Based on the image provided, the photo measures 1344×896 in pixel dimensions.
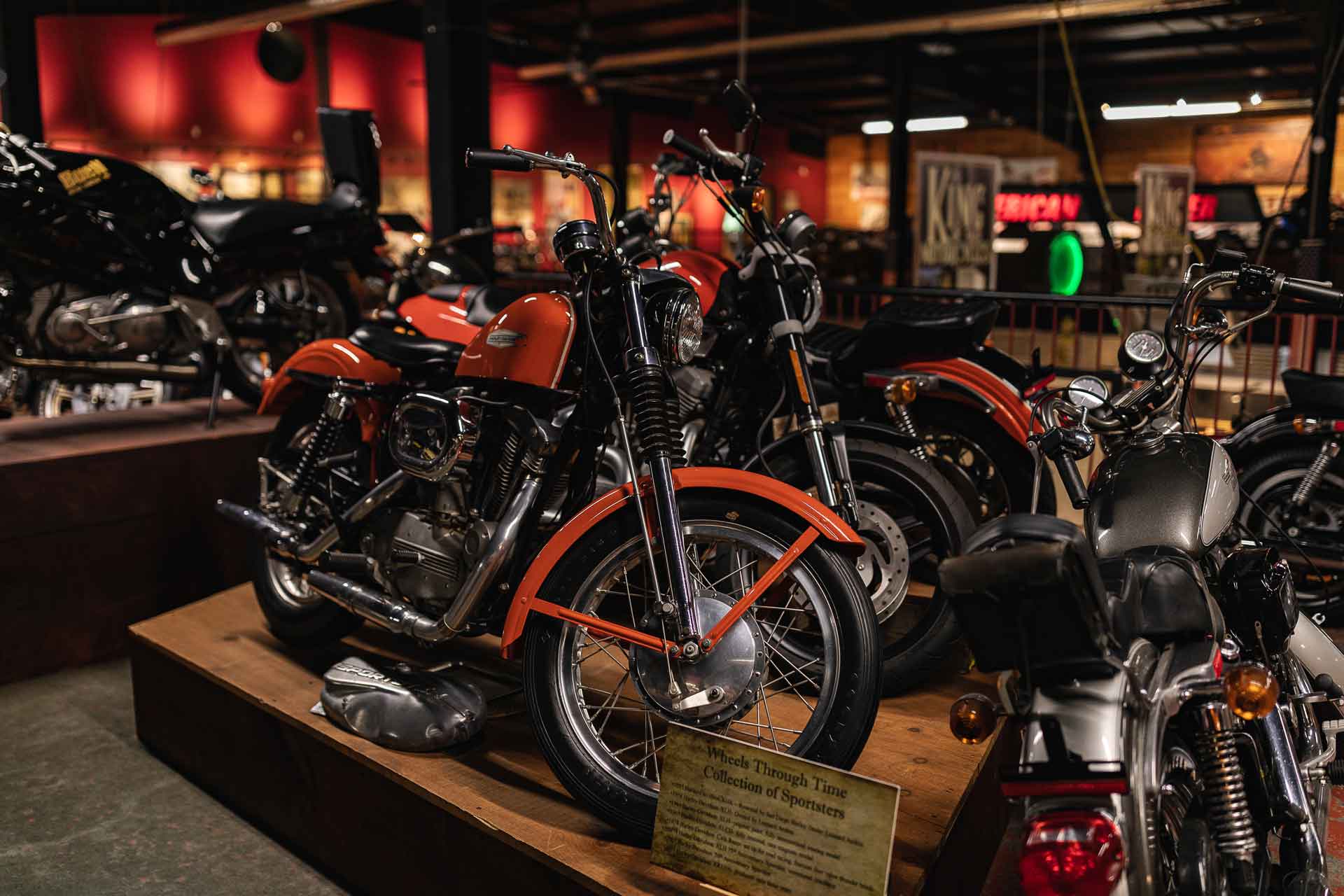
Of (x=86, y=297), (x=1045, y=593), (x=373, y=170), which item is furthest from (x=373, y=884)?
(x=373, y=170)

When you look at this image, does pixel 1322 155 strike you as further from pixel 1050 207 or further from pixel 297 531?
pixel 297 531

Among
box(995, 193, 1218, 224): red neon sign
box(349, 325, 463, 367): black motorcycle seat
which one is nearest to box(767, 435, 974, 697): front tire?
box(349, 325, 463, 367): black motorcycle seat

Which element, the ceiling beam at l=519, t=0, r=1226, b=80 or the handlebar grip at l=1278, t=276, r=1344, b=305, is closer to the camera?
the handlebar grip at l=1278, t=276, r=1344, b=305

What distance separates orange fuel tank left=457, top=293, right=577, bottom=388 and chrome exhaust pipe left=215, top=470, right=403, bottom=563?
379 mm

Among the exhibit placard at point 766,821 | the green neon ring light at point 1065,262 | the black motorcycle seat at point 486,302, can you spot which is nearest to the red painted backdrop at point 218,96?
the green neon ring light at point 1065,262

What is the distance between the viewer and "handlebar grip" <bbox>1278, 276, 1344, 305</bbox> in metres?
1.94

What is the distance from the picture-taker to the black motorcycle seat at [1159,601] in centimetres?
145

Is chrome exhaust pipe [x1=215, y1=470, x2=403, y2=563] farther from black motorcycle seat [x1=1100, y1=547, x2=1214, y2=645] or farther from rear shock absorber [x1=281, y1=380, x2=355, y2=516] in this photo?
black motorcycle seat [x1=1100, y1=547, x2=1214, y2=645]

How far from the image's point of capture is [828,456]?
2.44 metres

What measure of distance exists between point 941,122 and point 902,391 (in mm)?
14050

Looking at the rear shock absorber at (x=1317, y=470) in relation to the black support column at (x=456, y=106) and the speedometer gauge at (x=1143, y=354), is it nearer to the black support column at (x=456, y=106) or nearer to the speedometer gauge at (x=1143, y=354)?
the speedometer gauge at (x=1143, y=354)

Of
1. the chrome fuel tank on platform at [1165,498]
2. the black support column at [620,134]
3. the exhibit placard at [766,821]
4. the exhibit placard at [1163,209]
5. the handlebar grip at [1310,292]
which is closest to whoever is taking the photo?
the exhibit placard at [766,821]

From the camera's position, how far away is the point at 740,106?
2.53m

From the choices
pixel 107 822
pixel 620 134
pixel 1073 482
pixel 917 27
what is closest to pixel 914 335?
pixel 1073 482
